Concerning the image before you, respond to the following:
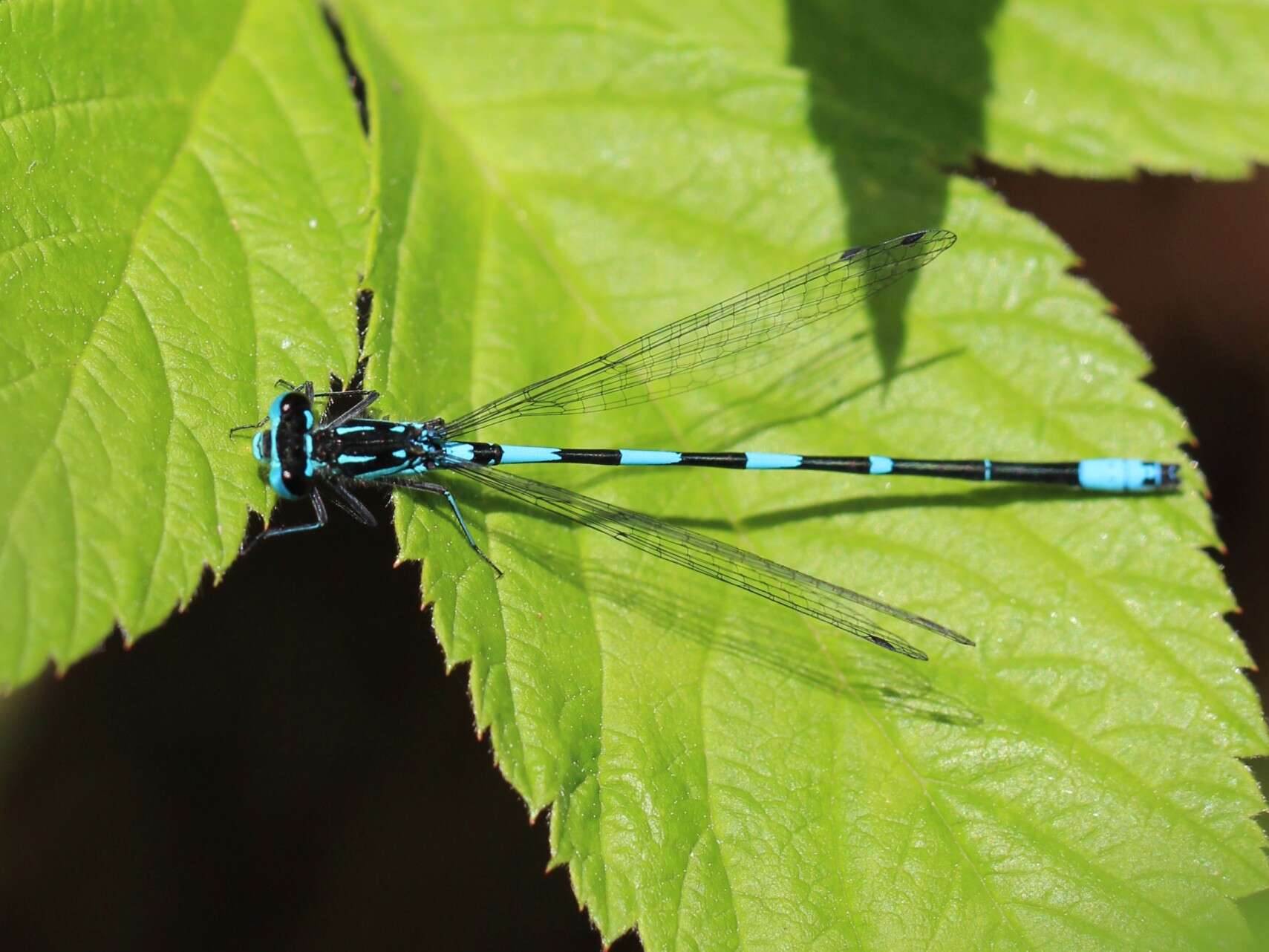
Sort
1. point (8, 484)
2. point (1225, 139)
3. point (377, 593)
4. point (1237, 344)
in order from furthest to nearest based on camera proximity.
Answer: point (1237, 344) < point (377, 593) < point (1225, 139) < point (8, 484)

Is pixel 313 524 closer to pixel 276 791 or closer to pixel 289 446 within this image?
pixel 289 446

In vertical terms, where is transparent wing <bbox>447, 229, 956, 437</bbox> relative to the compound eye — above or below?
above

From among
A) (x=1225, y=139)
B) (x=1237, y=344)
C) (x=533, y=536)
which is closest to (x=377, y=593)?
(x=533, y=536)

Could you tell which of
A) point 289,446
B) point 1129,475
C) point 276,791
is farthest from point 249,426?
point 1129,475

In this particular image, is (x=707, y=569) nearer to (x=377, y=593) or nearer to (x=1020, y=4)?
(x=377, y=593)

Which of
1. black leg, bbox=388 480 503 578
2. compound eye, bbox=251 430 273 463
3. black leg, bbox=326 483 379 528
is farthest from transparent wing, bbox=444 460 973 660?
compound eye, bbox=251 430 273 463

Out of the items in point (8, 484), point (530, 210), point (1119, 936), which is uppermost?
point (530, 210)

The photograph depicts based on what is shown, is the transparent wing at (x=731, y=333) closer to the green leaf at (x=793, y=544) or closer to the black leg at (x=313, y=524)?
the green leaf at (x=793, y=544)

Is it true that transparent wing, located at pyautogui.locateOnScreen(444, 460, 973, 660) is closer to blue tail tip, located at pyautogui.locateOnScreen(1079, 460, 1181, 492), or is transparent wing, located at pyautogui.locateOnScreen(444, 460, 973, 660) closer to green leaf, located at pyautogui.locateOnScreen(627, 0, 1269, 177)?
blue tail tip, located at pyautogui.locateOnScreen(1079, 460, 1181, 492)
